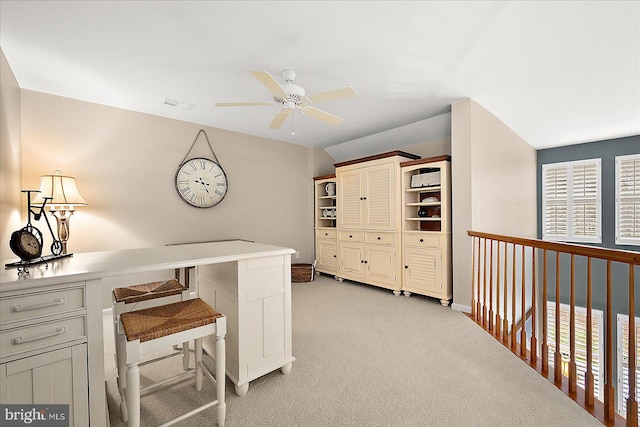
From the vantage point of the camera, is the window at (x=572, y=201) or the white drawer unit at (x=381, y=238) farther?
the window at (x=572, y=201)

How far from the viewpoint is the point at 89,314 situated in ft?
4.01

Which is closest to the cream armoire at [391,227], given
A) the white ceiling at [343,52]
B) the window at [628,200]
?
the white ceiling at [343,52]

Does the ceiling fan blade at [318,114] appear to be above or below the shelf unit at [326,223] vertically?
above

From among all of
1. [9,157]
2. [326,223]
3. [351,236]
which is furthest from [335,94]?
[326,223]

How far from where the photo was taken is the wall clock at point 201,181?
3.78m

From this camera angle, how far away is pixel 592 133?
13.8ft

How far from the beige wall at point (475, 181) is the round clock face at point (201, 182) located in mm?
3175

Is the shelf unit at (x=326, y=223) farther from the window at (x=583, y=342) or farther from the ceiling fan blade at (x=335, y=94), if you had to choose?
the window at (x=583, y=342)

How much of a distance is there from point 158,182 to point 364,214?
9.49 ft

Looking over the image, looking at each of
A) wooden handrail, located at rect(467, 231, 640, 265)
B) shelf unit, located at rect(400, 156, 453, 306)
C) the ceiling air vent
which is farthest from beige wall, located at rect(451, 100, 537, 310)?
the ceiling air vent

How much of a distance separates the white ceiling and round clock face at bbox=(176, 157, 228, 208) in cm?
79

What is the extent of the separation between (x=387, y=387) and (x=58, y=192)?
3256 mm

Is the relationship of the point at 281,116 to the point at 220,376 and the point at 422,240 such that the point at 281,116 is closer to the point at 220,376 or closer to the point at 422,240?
the point at 220,376

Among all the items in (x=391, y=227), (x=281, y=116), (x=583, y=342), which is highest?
(x=281, y=116)
